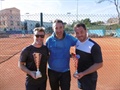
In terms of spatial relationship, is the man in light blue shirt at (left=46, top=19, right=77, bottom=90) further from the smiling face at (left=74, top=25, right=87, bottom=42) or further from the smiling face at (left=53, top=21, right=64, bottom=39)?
the smiling face at (left=74, top=25, right=87, bottom=42)

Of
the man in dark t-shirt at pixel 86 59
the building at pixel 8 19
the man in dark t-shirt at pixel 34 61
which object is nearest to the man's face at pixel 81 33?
the man in dark t-shirt at pixel 86 59

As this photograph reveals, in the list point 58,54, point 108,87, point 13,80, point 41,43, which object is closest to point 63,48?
point 58,54

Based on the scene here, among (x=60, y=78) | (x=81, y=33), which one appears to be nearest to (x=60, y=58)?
(x=60, y=78)

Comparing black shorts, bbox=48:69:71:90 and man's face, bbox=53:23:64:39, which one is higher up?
man's face, bbox=53:23:64:39

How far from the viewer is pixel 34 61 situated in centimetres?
393

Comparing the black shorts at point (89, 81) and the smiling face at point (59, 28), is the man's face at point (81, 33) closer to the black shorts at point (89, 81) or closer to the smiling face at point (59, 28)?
the smiling face at point (59, 28)

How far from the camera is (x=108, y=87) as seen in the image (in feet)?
23.5

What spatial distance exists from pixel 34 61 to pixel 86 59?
2.81 ft

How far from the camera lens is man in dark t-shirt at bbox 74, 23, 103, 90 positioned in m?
3.69

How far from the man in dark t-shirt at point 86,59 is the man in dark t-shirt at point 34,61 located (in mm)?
604

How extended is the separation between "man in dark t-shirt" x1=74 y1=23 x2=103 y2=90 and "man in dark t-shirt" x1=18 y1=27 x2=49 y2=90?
60cm

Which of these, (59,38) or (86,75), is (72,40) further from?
(86,75)

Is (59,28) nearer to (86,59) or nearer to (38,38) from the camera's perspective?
(38,38)

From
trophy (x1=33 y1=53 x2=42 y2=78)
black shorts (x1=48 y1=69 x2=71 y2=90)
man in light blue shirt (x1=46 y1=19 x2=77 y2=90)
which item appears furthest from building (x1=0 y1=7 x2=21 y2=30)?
trophy (x1=33 y1=53 x2=42 y2=78)
